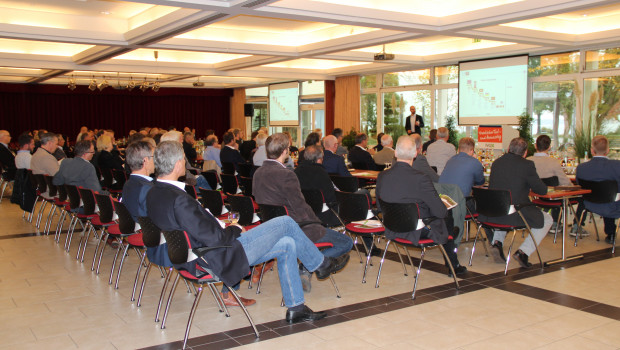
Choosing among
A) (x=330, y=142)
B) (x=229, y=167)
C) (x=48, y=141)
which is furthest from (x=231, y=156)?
(x=48, y=141)

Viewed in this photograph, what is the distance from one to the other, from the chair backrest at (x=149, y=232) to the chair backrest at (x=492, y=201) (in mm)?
3226

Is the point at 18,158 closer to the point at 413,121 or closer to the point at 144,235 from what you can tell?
the point at 144,235

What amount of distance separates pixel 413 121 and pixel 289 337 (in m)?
11.6

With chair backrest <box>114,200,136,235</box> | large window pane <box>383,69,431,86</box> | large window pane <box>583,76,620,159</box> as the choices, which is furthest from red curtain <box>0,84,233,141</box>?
chair backrest <box>114,200,136,235</box>

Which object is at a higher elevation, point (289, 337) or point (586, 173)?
point (586, 173)

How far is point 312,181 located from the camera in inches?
226

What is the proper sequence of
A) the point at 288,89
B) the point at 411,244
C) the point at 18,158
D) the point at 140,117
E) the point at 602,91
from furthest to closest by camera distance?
1. the point at 140,117
2. the point at 288,89
3. the point at 602,91
4. the point at 18,158
5. the point at 411,244

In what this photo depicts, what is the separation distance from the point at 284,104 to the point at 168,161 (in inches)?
660

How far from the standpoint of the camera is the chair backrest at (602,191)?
6470mm

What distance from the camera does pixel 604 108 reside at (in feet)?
37.5

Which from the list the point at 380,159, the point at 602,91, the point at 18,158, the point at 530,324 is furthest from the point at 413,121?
the point at 530,324

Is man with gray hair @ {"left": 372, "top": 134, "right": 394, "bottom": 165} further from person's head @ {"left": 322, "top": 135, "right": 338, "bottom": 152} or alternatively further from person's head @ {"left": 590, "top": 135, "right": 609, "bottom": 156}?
person's head @ {"left": 590, "top": 135, "right": 609, "bottom": 156}

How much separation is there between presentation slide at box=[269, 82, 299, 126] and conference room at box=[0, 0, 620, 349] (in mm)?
76

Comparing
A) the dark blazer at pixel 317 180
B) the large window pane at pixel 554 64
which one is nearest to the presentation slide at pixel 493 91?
the large window pane at pixel 554 64
